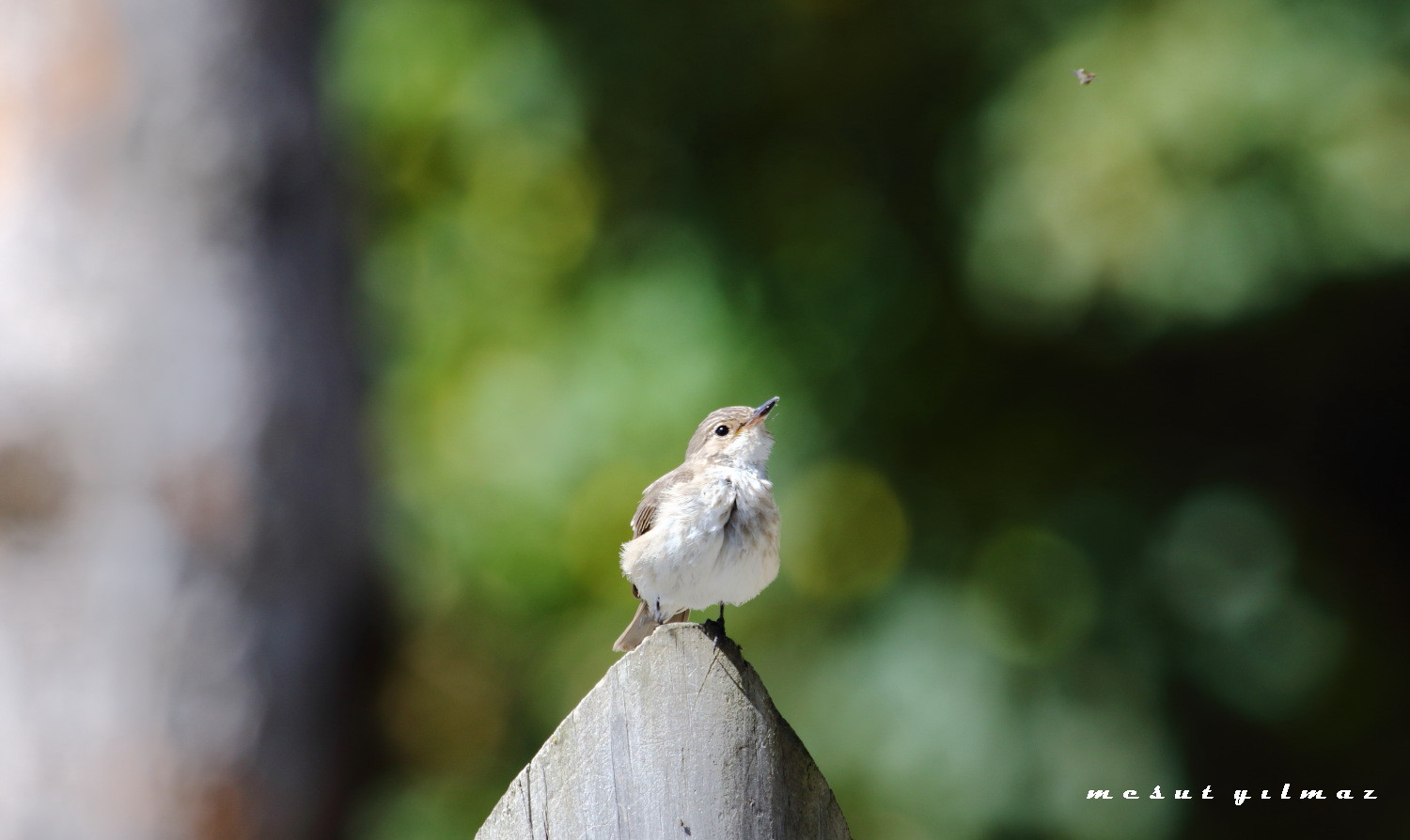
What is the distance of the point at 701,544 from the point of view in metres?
3.26

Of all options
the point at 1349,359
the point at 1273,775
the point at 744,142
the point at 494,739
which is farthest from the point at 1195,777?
the point at 744,142

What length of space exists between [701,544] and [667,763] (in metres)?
1.31

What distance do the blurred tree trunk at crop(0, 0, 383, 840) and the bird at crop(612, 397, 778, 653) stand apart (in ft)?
3.01

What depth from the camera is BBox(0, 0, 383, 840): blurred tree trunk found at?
2.31m

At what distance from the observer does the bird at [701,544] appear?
10.7ft

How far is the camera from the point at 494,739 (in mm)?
5184

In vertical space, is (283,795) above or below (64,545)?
below

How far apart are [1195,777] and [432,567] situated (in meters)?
3.39

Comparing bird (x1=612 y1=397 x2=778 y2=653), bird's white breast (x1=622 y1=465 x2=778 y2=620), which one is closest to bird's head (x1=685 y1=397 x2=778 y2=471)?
bird (x1=612 y1=397 x2=778 y2=653)

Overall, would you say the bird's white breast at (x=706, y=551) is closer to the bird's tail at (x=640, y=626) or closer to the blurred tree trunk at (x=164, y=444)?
the bird's tail at (x=640, y=626)

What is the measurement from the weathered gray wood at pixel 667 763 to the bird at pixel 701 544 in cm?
114

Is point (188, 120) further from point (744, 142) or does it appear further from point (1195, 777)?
point (1195, 777)

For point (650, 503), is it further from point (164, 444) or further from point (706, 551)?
point (164, 444)

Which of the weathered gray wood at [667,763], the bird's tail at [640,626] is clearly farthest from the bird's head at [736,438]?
the weathered gray wood at [667,763]
